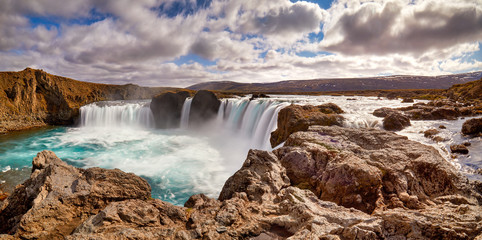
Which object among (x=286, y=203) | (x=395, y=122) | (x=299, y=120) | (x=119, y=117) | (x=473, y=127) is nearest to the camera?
(x=286, y=203)

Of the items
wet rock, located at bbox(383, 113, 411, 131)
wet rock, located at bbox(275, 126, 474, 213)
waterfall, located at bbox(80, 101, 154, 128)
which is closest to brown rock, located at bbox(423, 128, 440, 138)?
wet rock, located at bbox(383, 113, 411, 131)

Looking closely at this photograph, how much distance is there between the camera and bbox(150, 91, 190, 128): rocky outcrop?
4419 cm

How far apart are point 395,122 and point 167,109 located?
1596 inches

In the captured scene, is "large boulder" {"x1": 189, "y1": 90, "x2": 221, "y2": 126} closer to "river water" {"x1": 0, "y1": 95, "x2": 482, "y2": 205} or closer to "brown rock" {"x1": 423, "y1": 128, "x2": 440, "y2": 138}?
"river water" {"x1": 0, "y1": 95, "x2": 482, "y2": 205}

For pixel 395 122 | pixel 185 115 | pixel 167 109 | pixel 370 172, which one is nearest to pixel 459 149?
pixel 395 122

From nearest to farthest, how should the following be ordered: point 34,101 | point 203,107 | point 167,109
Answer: point 203,107
point 34,101
point 167,109

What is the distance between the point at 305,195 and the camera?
5348 millimetres

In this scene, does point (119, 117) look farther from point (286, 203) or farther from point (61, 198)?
point (286, 203)

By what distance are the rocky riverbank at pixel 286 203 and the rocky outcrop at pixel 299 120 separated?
7093 millimetres

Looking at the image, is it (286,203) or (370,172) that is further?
(370,172)

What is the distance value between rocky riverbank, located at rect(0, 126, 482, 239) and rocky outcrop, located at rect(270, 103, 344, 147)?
709 cm

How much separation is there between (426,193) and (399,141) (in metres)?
2.96

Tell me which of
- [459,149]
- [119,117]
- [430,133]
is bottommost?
[119,117]

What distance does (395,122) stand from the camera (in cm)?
1692
